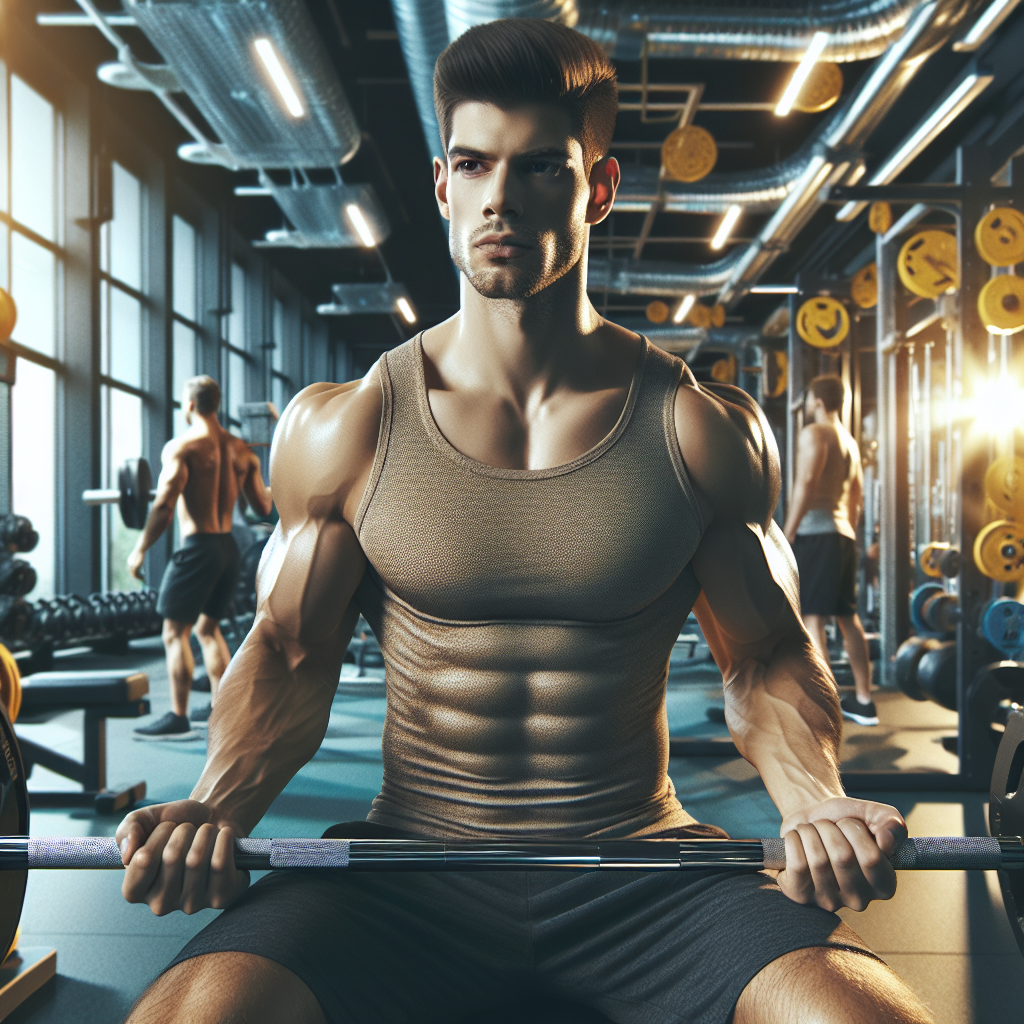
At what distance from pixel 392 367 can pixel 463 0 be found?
2.80 metres

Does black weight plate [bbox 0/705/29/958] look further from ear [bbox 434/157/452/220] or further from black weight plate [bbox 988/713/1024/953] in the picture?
black weight plate [bbox 988/713/1024/953]

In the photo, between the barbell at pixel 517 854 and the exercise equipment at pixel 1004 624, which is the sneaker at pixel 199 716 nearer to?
the exercise equipment at pixel 1004 624

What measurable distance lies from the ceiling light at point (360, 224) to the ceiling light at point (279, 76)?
180cm

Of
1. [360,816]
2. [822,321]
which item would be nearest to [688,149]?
[822,321]

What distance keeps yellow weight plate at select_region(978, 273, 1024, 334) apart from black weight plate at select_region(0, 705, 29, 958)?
321 centimetres

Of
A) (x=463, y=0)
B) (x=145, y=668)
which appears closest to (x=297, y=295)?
(x=145, y=668)

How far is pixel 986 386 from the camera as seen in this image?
3295 millimetres

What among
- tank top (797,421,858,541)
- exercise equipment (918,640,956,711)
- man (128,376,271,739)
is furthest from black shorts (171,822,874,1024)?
tank top (797,421,858,541)

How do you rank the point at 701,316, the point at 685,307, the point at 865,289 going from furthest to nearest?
1. the point at 685,307
2. the point at 701,316
3. the point at 865,289

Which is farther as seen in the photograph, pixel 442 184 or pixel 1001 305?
pixel 1001 305

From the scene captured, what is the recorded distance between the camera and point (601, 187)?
3.59 ft

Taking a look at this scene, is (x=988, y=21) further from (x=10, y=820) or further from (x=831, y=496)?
(x=10, y=820)

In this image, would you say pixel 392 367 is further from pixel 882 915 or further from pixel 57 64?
pixel 57 64

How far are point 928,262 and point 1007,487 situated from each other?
43.0 inches
